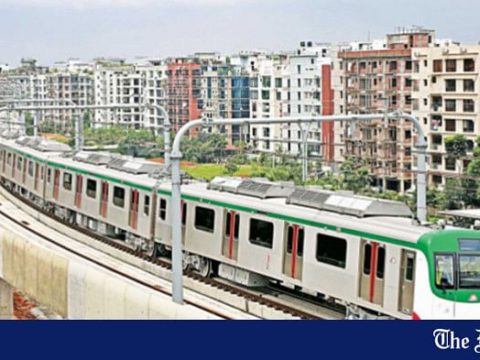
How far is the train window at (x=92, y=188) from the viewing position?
1869 cm

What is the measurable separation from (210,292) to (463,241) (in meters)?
4.67

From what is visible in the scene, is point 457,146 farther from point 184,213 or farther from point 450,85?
point 184,213

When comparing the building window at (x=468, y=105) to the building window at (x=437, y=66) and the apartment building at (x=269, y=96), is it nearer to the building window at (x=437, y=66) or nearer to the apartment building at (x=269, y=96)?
the building window at (x=437, y=66)

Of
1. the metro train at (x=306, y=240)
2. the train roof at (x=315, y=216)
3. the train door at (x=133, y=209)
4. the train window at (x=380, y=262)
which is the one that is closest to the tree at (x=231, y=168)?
the metro train at (x=306, y=240)

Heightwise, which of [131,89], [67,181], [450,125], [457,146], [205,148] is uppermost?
[131,89]

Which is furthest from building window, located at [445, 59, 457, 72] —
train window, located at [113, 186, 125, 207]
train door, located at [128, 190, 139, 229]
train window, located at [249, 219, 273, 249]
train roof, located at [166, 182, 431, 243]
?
train window, located at [249, 219, 273, 249]

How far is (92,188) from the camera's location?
18.9m

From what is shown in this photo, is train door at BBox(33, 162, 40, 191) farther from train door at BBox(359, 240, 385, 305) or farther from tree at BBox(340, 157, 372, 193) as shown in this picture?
train door at BBox(359, 240, 385, 305)

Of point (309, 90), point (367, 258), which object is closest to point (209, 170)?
point (309, 90)

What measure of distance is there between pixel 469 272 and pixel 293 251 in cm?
293

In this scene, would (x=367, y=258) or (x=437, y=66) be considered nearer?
(x=367, y=258)

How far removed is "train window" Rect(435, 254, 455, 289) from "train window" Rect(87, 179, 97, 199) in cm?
1057

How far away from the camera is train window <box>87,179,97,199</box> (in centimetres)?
1869
